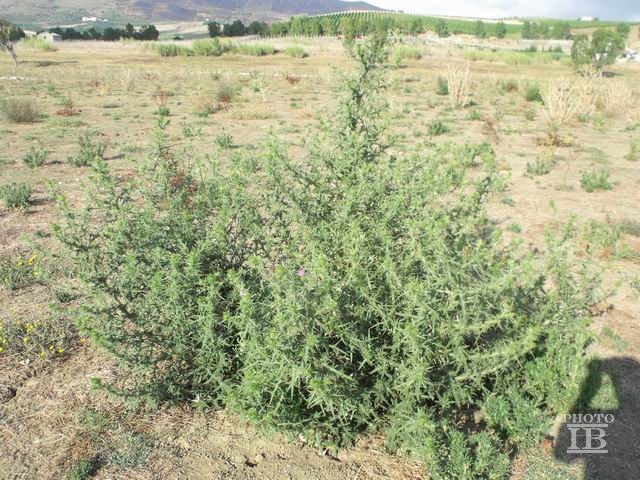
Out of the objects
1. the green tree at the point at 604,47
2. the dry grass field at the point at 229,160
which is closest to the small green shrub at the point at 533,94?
the dry grass field at the point at 229,160

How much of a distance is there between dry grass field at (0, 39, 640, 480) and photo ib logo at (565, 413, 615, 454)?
7 cm

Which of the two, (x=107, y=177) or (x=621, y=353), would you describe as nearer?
(x=107, y=177)

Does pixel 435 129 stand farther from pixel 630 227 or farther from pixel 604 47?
pixel 604 47

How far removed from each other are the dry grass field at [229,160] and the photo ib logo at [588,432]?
0.07 m

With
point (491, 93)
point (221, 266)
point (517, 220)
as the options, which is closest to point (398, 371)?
point (221, 266)

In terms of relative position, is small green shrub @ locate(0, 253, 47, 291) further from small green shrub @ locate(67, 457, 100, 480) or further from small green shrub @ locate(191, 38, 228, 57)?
small green shrub @ locate(191, 38, 228, 57)

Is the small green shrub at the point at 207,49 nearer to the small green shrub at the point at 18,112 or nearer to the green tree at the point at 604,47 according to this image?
the green tree at the point at 604,47

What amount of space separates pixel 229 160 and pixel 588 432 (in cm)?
436

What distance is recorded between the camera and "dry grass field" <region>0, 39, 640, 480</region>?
105 inches

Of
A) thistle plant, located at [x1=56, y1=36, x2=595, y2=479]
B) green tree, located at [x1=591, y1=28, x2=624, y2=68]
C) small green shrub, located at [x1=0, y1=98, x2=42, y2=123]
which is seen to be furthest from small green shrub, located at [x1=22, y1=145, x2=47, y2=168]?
green tree, located at [x1=591, y1=28, x2=624, y2=68]

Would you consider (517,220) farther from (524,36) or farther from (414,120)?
(524,36)

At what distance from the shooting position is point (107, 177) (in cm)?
282

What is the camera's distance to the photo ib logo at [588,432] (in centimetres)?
281

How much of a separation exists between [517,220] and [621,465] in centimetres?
400
